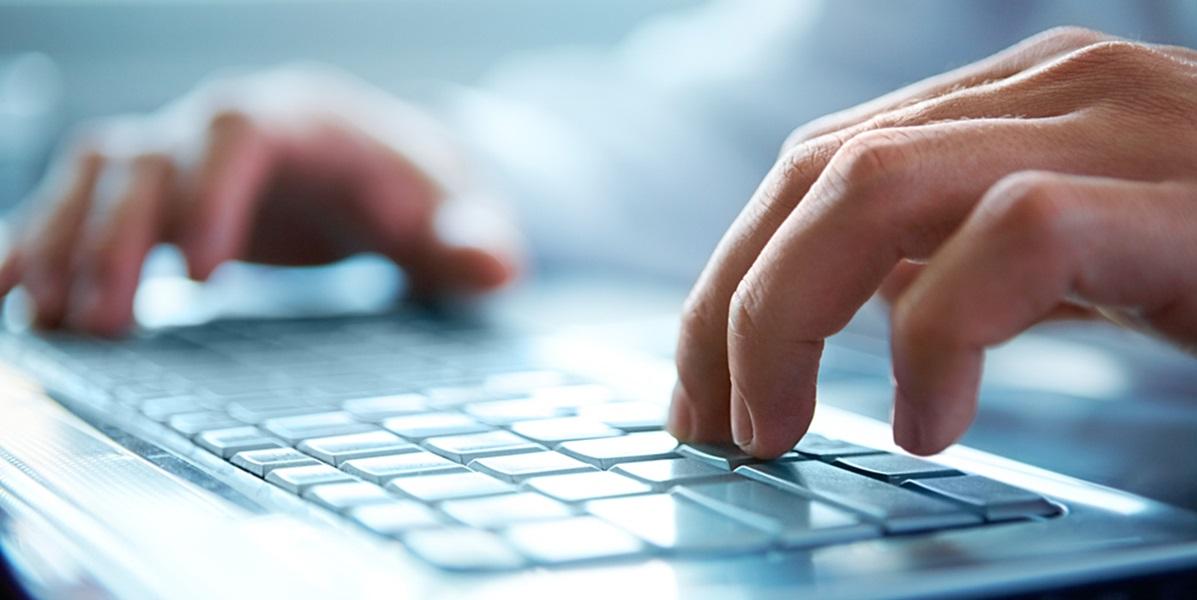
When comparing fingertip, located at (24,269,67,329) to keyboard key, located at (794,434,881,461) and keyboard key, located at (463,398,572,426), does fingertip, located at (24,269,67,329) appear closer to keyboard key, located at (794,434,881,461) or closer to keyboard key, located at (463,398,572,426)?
keyboard key, located at (463,398,572,426)

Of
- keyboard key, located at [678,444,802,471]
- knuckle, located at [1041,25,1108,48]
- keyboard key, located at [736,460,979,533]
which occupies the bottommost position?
keyboard key, located at [678,444,802,471]

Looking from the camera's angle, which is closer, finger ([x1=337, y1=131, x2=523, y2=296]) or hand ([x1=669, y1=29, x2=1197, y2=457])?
hand ([x1=669, y1=29, x2=1197, y2=457])

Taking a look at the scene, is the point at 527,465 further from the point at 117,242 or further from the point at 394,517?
the point at 117,242

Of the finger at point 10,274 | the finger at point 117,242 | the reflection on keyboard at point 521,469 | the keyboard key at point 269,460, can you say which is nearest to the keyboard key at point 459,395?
the reflection on keyboard at point 521,469

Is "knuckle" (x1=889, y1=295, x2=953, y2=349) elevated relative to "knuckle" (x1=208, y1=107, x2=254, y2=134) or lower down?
lower down

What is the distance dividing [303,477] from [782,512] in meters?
0.14

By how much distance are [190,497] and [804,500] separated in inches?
6.9

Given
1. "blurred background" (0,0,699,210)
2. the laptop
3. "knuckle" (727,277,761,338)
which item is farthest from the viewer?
"blurred background" (0,0,699,210)

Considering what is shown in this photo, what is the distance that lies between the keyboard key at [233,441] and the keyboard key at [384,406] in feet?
0.16

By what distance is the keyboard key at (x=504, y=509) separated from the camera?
Result: 329mm

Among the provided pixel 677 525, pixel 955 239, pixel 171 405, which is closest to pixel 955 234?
pixel 955 239

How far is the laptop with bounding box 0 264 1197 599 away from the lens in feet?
0.96

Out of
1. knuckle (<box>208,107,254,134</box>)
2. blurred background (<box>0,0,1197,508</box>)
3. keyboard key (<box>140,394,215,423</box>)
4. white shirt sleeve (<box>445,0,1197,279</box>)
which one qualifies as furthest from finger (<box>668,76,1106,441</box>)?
knuckle (<box>208,107,254,134</box>)

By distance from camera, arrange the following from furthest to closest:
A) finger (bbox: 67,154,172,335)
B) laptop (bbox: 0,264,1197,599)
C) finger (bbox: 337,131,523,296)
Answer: finger (bbox: 337,131,523,296), finger (bbox: 67,154,172,335), laptop (bbox: 0,264,1197,599)
